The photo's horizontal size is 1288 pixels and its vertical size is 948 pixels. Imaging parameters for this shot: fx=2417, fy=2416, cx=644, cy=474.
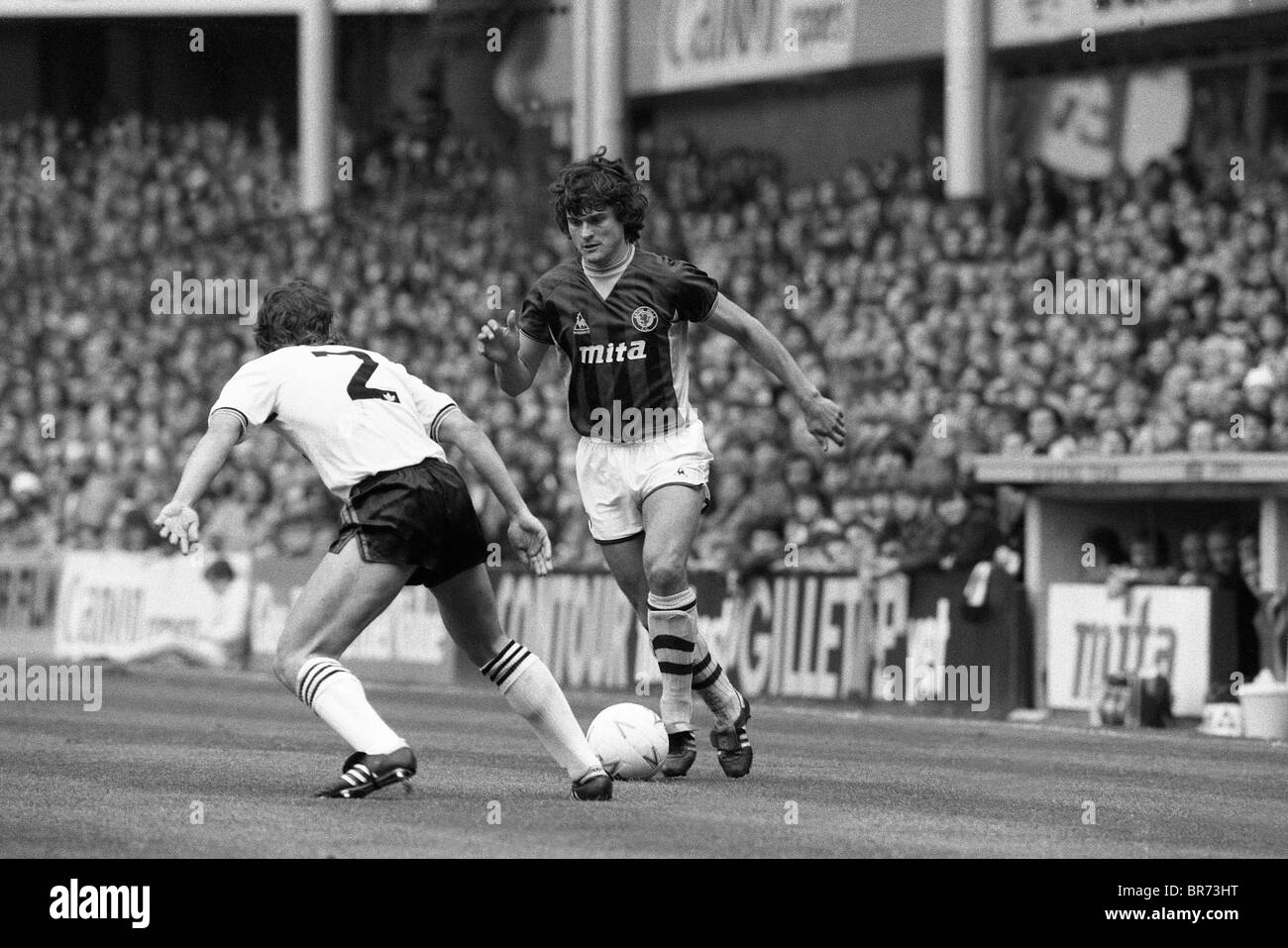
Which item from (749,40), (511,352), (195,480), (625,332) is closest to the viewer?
(195,480)

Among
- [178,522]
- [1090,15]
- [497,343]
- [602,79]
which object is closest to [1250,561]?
[497,343]

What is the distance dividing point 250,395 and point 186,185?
24133 millimetres

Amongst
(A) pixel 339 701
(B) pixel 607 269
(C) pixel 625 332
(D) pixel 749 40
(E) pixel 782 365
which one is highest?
(D) pixel 749 40

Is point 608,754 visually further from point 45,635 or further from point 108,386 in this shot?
point 108,386

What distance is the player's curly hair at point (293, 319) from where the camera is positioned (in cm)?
883

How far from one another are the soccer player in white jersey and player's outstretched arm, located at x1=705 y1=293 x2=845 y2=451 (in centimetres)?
160

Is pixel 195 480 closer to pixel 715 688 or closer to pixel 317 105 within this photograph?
pixel 715 688

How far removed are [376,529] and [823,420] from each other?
7.07ft

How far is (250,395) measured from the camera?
335 inches

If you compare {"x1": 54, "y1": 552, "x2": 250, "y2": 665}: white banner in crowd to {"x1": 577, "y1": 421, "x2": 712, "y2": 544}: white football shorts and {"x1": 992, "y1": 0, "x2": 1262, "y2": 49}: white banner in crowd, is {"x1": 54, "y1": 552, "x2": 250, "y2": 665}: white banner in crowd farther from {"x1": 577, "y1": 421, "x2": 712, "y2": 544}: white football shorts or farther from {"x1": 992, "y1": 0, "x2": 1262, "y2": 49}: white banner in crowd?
{"x1": 577, "y1": 421, "x2": 712, "y2": 544}: white football shorts

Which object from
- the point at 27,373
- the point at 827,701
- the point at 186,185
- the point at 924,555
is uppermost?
the point at 186,185

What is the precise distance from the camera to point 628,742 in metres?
9.70
